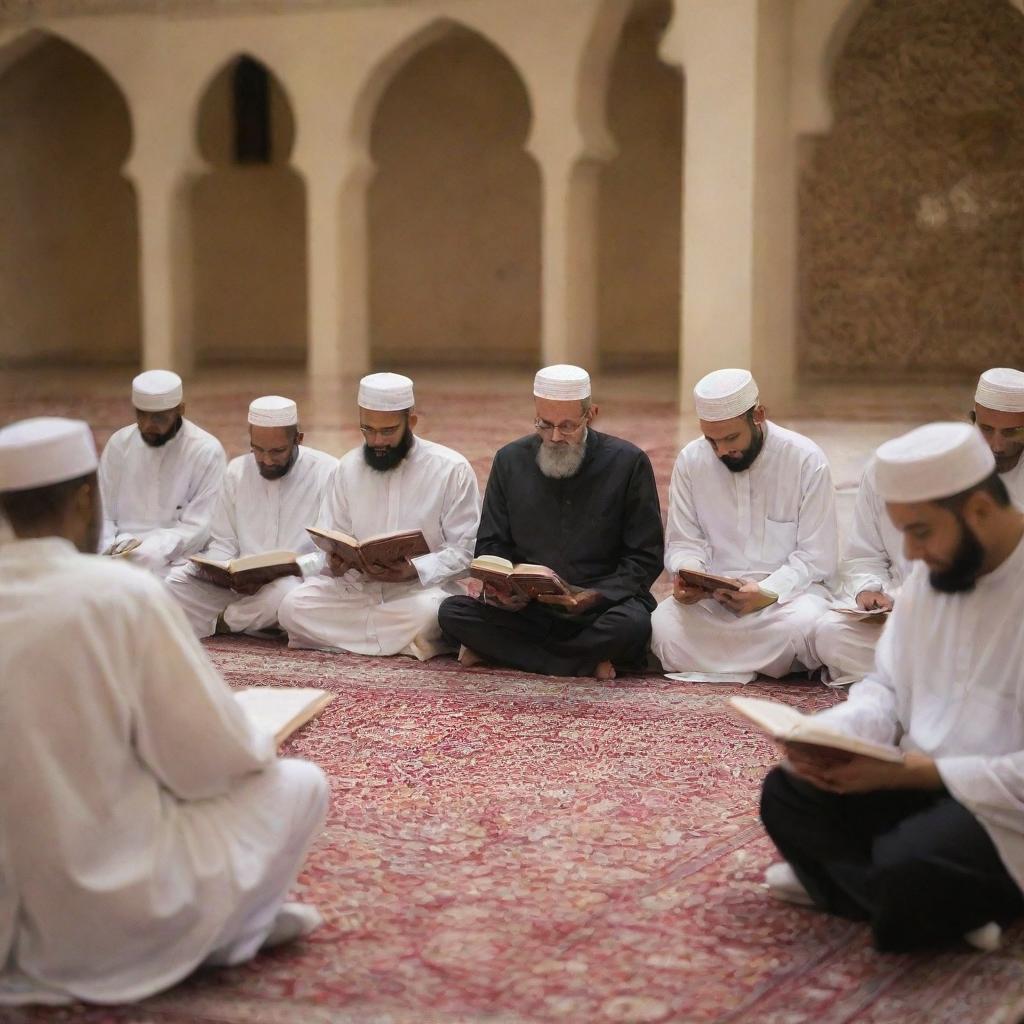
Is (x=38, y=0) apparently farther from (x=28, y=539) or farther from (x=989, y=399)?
(x=28, y=539)

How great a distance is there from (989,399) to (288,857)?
301 centimetres

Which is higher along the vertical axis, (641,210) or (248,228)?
(641,210)

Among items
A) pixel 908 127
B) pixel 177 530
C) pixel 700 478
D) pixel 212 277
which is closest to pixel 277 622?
pixel 177 530

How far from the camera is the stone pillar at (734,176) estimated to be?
33.7 ft

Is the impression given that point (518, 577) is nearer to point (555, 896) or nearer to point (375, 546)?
point (375, 546)

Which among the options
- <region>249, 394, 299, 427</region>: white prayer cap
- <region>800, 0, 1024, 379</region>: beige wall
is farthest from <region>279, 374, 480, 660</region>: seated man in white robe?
<region>800, 0, 1024, 379</region>: beige wall

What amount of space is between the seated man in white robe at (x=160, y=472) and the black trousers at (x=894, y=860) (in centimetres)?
353

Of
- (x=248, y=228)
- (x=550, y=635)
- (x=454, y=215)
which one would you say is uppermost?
(x=454, y=215)

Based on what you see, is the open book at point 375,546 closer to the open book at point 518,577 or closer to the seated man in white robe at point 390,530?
the seated man in white robe at point 390,530

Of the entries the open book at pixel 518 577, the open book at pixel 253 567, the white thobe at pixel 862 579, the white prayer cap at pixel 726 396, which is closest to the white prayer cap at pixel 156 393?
the open book at pixel 253 567

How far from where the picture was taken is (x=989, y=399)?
495 cm

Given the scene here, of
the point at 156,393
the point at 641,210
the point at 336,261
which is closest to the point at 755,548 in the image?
the point at 156,393

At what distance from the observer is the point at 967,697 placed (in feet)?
9.92

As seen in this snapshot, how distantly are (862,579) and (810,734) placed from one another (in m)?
2.35
